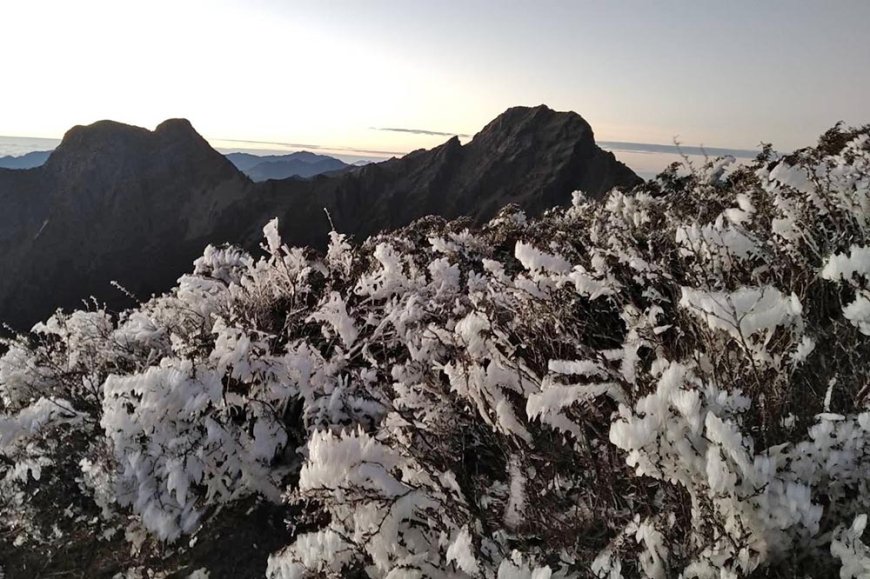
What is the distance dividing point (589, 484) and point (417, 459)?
716 mm

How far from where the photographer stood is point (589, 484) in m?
2.49

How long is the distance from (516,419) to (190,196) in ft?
292

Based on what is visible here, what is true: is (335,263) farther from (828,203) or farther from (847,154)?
(847,154)

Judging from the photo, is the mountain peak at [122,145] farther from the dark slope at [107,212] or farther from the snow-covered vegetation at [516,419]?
the snow-covered vegetation at [516,419]

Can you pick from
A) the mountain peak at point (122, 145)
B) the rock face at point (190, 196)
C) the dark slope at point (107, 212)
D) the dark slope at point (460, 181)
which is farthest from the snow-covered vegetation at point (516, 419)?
the mountain peak at point (122, 145)

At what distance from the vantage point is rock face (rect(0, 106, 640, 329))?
69.8 meters

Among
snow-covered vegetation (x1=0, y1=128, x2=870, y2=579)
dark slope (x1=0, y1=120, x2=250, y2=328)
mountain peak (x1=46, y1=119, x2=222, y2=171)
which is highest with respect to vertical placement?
mountain peak (x1=46, y1=119, x2=222, y2=171)

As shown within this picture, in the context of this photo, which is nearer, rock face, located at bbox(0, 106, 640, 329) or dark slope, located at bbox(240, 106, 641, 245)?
dark slope, located at bbox(240, 106, 641, 245)

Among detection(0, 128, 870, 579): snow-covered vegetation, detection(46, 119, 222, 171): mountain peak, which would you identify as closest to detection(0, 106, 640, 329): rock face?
detection(46, 119, 222, 171): mountain peak

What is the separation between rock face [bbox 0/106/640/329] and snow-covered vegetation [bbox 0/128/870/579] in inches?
2323

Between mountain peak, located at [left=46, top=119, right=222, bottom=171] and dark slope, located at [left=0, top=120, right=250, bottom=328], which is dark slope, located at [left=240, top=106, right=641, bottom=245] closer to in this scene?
dark slope, located at [left=0, top=120, right=250, bottom=328]

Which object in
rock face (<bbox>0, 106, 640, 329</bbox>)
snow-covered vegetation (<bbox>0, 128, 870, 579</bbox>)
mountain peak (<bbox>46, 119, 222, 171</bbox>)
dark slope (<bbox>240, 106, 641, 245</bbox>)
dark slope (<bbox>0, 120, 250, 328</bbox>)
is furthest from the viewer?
mountain peak (<bbox>46, 119, 222, 171</bbox>)

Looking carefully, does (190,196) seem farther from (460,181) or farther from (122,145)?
(460,181)

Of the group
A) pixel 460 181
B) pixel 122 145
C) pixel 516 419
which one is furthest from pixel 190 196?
pixel 516 419
